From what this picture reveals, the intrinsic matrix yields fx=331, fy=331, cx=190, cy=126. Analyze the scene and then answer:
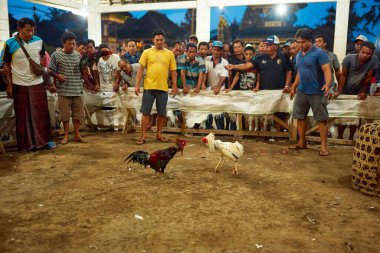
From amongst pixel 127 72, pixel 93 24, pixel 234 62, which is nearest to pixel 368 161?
pixel 234 62

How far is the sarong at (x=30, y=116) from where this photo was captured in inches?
215

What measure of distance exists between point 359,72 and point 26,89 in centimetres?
590

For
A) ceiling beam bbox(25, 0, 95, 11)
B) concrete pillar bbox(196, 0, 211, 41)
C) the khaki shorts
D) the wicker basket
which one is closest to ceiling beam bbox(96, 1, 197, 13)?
concrete pillar bbox(196, 0, 211, 41)

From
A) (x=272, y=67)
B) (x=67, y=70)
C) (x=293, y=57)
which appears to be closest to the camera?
(x=67, y=70)

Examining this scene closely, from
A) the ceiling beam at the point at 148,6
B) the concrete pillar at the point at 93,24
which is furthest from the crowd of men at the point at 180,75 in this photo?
the concrete pillar at the point at 93,24

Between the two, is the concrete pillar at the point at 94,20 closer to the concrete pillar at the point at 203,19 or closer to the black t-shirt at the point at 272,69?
the concrete pillar at the point at 203,19

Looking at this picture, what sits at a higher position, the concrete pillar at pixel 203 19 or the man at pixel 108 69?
the concrete pillar at pixel 203 19

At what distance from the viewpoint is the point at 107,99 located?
25.0 feet

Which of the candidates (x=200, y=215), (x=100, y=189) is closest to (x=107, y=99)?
(x=100, y=189)

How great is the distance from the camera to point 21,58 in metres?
5.29

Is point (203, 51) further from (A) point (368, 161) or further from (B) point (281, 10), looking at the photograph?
(B) point (281, 10)

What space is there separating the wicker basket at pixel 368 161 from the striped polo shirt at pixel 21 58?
4.95m

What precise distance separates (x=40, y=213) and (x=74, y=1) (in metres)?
11.9

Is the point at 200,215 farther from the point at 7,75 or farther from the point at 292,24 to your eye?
the point at 292,24
